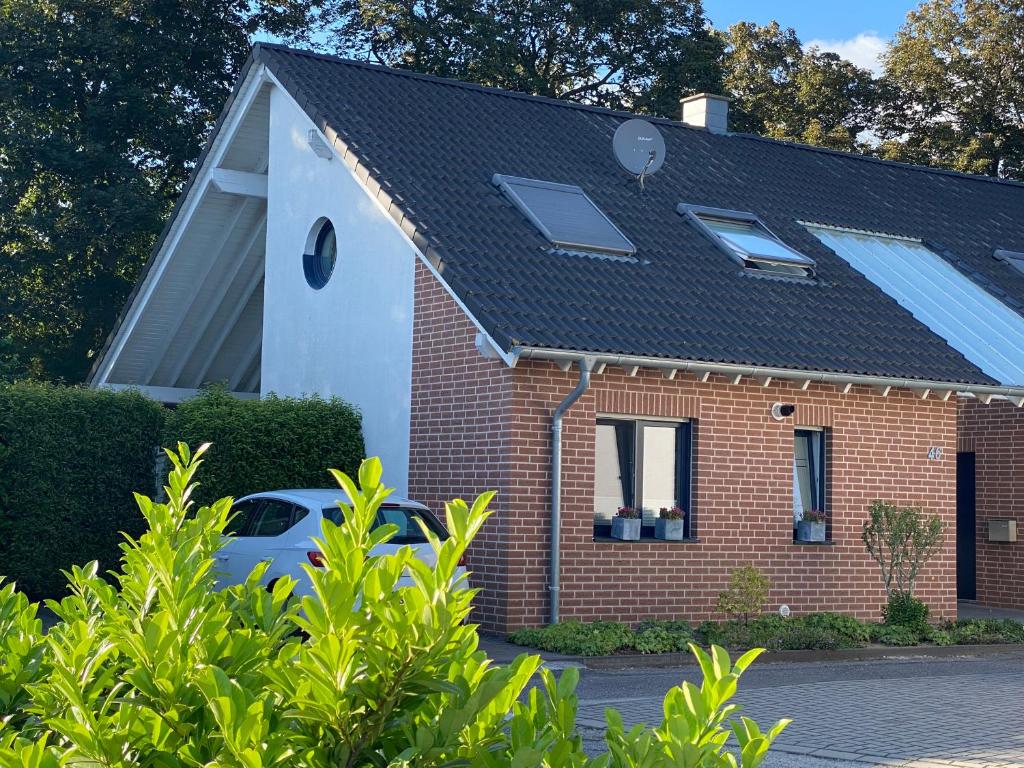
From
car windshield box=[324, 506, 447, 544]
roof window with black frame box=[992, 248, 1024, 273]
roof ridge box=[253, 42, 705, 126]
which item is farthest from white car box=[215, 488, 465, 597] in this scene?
roof window with black frame box=[992, 248, 1024, 273]

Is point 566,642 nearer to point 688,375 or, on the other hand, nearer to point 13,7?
point 688,375

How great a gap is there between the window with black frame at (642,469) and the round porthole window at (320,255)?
17.0 feet

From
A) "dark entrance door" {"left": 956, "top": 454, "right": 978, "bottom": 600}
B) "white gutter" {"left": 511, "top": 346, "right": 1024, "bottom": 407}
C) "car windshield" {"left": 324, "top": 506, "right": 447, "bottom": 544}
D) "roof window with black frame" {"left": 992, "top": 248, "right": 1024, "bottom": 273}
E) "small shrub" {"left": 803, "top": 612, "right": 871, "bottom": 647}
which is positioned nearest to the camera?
"car windshield" {"left": 324, "top": 506, "right": 447, "bottom": 544}

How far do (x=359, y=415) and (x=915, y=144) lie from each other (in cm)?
2606

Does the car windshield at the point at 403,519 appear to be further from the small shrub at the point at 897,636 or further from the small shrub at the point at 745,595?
the small shrub at the point at 897,636

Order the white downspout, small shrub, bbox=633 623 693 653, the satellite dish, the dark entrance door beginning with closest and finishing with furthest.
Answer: small shrub, bbox=633 623 693 653, the white downspout, the satellite dish, the dark entrance door

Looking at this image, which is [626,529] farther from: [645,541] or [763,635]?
[763,635]

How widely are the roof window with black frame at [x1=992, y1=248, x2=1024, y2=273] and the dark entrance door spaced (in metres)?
3.47

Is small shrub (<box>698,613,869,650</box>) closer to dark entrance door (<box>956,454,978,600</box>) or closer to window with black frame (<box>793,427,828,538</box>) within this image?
window with black frame (<box>793,427,828,538</box>)

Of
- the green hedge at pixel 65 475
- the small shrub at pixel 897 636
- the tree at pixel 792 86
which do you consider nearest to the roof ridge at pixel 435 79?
the green hedge at pixel 65 475

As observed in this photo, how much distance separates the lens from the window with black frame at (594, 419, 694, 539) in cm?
1524

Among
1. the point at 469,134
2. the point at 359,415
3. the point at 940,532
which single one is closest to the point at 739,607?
the point at 940,532

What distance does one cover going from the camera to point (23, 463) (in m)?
15.4

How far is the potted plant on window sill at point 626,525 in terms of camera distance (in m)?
15.0
